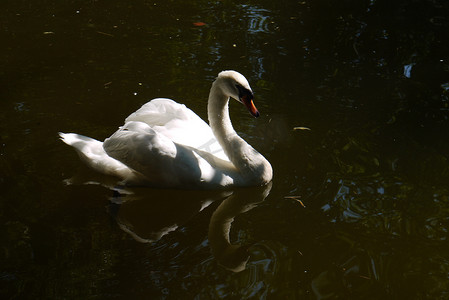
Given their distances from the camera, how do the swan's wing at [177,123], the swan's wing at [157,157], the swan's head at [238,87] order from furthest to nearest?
1. the swan's wing at [177,123]
2. the swan's head at [238,87]
3. the swan's wing at [157,157]

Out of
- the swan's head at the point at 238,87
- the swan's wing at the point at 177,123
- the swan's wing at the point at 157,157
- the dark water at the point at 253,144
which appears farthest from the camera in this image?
the swan's wing at the point at 177,123

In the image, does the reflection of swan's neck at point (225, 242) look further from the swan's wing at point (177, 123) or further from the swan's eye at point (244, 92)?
the swan's eye at point (244, 92)

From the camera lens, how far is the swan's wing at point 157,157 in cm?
533

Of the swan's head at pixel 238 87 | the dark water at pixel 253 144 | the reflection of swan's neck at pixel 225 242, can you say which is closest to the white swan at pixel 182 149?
the swan's head at pixel 238 87

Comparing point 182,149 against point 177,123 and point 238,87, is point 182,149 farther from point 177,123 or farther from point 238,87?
point 238,87

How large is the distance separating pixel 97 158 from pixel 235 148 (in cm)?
133

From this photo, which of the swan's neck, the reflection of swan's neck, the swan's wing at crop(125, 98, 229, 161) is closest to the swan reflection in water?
the reflection of swan's neck

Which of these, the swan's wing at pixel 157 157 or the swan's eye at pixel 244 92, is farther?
the swan's eye at pixel 244 92

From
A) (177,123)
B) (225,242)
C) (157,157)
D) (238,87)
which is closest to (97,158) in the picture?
(157,157)

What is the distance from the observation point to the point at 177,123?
593 centimetres

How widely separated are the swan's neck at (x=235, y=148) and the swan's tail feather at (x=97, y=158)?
938mm

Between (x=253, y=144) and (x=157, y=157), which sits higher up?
(x=157, y=157)

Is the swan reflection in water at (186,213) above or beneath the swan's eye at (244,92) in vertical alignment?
beneath

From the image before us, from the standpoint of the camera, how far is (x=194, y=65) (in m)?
8.07
